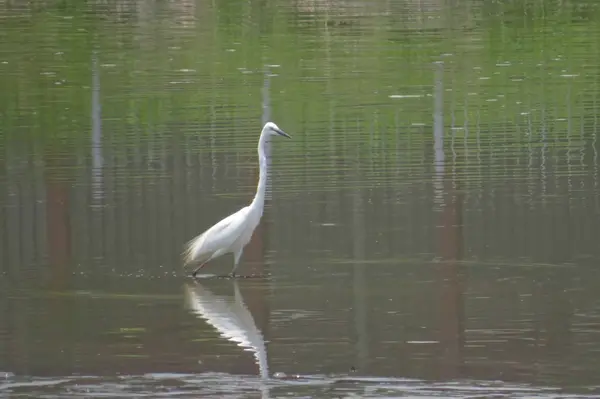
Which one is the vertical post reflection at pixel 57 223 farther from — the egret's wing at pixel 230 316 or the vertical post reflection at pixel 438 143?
the vertical post reflection at pixel 438 143

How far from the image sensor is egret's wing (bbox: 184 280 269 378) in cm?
991

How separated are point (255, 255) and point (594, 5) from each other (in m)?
23.9

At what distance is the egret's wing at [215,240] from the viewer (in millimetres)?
12898

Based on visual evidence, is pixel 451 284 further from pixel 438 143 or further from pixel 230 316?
pixel 438 143

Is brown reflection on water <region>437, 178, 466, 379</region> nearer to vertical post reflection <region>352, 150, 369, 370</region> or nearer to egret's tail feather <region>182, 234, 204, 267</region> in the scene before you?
vertical post reflection <region>352, 150, 369, 370</region>

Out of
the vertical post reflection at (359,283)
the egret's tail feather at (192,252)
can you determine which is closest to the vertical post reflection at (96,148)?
the vertical post reflection at (359,283)

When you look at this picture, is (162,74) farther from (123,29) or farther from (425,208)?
(425,208)

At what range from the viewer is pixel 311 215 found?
1473 centimetres

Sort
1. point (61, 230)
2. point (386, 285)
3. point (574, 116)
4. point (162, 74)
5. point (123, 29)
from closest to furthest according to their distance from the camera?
1. point (386, 285)
2. point (61, 230)
3. point (574, 116)
4. point (162, 74)
5. point (123, 29)

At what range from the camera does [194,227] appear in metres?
14.5

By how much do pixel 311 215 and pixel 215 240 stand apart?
1930 mm

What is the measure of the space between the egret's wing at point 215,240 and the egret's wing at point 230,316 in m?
0.46

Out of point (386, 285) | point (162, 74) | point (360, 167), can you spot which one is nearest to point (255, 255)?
point (386, 285)

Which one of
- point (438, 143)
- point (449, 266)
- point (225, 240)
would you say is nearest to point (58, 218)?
point (225, 240)
